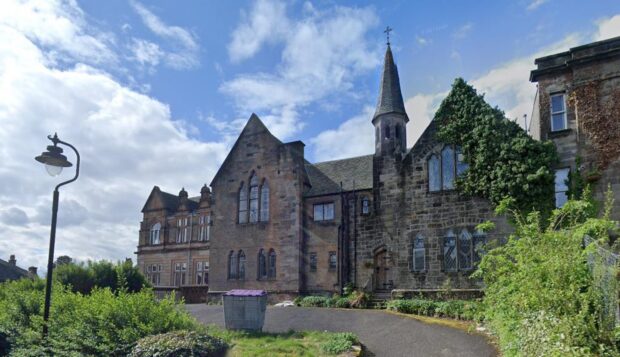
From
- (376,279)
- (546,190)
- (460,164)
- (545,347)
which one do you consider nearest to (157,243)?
(376,279)

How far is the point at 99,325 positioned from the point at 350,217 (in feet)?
56.9

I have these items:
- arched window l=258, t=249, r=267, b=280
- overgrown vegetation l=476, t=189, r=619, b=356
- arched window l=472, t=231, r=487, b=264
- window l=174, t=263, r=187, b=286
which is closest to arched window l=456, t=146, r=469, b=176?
arched window l=472, t=231, r=487, b=264

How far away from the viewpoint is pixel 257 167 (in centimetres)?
3067

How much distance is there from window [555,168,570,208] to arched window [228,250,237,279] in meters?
18.5

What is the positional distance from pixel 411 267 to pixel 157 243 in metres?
26.8

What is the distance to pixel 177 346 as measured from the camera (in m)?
9.76

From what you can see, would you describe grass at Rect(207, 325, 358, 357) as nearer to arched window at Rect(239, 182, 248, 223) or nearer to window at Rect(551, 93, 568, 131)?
window at Rect(551, 93, 568, 131)

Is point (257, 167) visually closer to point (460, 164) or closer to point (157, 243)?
point (460, 164)

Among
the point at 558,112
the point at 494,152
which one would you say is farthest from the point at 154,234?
the point at 558,112

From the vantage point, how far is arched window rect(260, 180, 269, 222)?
3002 centimetres

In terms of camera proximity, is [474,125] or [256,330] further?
[474,125]

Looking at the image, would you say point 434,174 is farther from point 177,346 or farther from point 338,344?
point 177,346

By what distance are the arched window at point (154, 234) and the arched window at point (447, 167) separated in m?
28.2

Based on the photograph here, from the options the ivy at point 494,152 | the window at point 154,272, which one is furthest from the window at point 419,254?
the window at point 154,272
